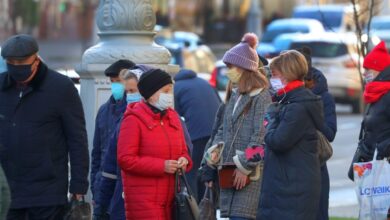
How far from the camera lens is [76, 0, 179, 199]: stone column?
10.8 meters

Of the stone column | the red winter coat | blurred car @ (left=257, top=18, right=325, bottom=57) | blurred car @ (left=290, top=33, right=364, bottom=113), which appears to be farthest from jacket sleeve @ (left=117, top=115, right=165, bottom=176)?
blurred car @ (left=257, top=18, right=325, bottom=57)

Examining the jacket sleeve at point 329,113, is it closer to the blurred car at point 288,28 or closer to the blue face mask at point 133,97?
the blue face mask at point 133,97

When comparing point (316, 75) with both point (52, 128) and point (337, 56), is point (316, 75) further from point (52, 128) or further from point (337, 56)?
point (337, 56)

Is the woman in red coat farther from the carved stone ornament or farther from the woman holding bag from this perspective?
the carved stone ornament

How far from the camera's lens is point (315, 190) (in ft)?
26.5

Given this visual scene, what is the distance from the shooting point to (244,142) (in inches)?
344

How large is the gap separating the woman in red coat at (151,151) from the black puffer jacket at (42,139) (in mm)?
437

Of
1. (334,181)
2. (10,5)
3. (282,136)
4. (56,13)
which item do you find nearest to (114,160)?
(282,136)

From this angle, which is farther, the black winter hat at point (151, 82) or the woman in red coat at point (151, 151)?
the black winter hat at point (151, 82)

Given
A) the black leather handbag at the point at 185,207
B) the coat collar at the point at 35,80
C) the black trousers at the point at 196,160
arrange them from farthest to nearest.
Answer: the black trousers at the point at 196,160, the coat collar at the point at 35,80, the black leather handbag at the point at 185,207

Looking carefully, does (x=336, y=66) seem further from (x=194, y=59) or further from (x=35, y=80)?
(x=35, y=80)

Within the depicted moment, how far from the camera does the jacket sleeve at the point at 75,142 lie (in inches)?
326

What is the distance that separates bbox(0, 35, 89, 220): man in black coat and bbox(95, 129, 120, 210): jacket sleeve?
8.1 inches

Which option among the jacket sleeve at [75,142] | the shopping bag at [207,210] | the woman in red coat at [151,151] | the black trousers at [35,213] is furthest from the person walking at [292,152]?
the black trousers at [35,213]
